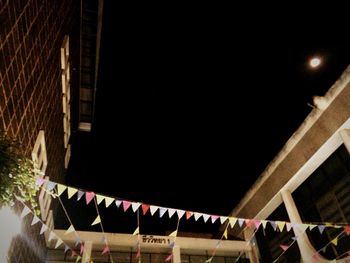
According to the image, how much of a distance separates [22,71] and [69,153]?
7754mm

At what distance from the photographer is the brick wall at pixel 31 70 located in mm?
3836

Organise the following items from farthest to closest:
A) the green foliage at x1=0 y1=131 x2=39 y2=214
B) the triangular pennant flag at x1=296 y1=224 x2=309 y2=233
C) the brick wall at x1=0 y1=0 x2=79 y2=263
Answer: the triangular pennant flag at x1=296 y1=224 x2=309 y2=233
the brick wall at x1=0 y1=0 x2=79 y2=263
the green foliage at x1=0 y1=131 x2=39 y2=214

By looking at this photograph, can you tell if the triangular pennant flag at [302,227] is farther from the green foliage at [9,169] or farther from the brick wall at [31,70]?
the green foliage at [9,169]

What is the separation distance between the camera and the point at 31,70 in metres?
4.93

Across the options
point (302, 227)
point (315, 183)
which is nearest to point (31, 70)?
point (315, 183)

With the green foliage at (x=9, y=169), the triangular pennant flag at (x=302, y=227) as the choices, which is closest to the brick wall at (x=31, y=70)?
the green foliage at (x=9, y=169)

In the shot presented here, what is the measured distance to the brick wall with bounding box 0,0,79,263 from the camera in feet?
12.6

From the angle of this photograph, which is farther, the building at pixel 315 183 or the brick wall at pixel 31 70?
the building at pixel 315 183

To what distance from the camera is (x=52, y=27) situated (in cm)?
595

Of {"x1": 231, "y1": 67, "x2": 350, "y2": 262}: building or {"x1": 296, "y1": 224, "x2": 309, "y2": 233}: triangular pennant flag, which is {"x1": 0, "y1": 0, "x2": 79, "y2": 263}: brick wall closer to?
{"x1": 231, "y1": 67, "x2": 350, "y2": 262}: building

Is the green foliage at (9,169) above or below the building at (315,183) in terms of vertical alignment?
below

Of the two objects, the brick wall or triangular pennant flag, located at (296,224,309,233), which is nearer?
the brick wall

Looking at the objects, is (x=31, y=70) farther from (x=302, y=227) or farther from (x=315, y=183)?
(x=302, y=227)

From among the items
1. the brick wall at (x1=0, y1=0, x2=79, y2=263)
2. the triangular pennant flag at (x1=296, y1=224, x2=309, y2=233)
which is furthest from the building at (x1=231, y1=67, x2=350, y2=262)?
the brick wall at (x1=0, y1=0, x2=79, y2=263)
